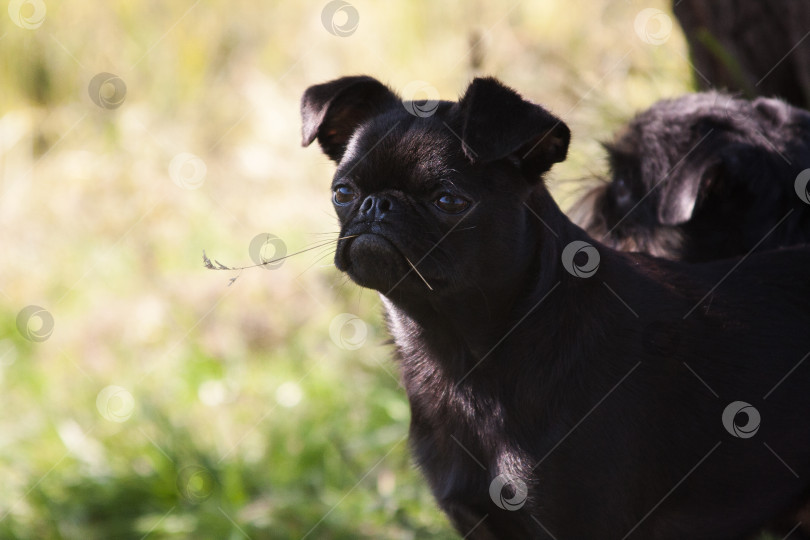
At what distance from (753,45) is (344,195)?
3071 millimetres

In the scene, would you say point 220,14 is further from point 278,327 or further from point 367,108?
point 367,108

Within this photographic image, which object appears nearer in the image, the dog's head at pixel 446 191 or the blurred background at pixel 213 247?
the dog's head at pixel 446 191

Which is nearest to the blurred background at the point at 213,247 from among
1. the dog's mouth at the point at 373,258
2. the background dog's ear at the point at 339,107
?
the background dog's ear at the point at 339,107

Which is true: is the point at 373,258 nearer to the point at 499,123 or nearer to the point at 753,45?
the point at 499,123

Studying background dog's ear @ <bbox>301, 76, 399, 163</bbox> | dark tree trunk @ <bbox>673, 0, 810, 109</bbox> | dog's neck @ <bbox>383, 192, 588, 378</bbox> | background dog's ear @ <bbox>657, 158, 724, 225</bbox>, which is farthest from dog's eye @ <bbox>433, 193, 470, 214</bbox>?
dark tree trunk @ <bbox>673, 0, 810, 109</bbox>

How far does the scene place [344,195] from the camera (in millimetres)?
3051

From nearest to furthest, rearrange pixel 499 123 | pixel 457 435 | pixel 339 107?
pixel 499 123 < pixel 457 435 < pixel 339 107

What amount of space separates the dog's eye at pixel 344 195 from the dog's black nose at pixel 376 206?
140 millimetres

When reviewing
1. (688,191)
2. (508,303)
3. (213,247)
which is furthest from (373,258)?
(213,247)

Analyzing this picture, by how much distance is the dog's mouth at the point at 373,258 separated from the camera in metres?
2.82

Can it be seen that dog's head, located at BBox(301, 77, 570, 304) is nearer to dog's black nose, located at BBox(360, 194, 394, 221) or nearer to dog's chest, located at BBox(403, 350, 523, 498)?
dog's black nose, located at BBox(360, 194, 394, 221)

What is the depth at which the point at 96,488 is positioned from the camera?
4.91 m

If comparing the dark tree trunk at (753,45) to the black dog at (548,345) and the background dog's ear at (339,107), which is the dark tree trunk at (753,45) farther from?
the background dog's ear at (339,107)

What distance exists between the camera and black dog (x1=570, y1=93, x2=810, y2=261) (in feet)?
12.5
